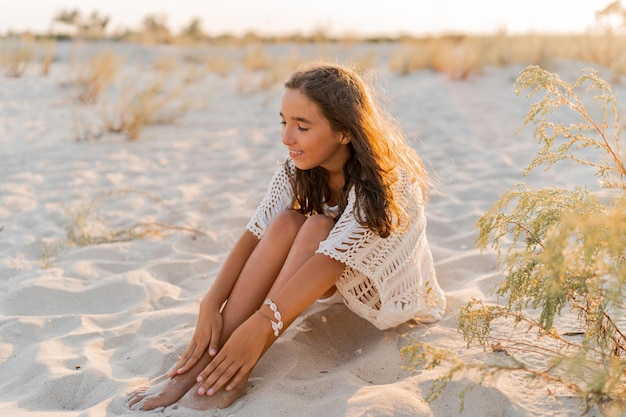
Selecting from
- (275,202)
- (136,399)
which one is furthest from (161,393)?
(275,202)

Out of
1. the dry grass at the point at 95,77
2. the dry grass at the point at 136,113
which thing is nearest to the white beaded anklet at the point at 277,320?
the dry grass at the point at 136,113

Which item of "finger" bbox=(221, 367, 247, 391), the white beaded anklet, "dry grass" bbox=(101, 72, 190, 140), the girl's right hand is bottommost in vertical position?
"finger" bbox=(221, 367, 247, 391)

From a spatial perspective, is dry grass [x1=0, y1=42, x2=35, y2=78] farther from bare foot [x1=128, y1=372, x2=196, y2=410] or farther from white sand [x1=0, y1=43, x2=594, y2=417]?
bare foot [x1=128, y1=372, x2=196, y2=410]

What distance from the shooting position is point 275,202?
111 inches

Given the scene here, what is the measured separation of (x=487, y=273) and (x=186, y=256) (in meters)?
1.60

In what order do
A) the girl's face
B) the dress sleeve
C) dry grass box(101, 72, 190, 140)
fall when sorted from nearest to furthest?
the girl's face
the dress sleeve
dry grass box(101, 72, 190, 140)

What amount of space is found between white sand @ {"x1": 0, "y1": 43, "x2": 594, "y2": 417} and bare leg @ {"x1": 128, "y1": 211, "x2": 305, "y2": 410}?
18 cm

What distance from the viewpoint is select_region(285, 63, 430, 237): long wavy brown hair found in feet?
8.00

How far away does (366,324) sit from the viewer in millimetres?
2822

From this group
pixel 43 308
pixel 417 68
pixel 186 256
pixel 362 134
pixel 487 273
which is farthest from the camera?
pixel 417 68

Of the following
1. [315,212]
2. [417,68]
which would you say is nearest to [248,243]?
[315,212]

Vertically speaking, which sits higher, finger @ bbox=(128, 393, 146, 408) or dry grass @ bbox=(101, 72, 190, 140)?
dry grass @ bbox=(101, 72, 190, 140)

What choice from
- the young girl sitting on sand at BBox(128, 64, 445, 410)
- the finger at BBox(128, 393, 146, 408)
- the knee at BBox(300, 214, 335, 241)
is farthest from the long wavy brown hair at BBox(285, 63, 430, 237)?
the finger at BBox(128, 393, 146, 408)

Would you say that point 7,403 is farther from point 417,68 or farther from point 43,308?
point 417,68
